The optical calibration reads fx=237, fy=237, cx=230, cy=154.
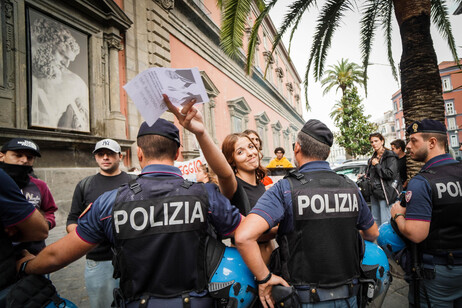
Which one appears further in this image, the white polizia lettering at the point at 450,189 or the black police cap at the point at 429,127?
the black police cap at the point at 429,127

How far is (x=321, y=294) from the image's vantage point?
1490 millimetres

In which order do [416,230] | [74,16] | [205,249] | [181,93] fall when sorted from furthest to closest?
[74,16]
[416,230]
[205,249]
[181,93]

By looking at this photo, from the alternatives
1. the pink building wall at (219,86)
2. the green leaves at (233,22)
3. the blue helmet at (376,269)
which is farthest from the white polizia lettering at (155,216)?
the pink building wall at (219,86)

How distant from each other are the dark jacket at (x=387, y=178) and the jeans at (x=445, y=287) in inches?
106

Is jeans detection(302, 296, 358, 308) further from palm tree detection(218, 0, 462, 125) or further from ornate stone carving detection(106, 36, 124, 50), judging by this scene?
ornate stone carving detection(106, 36, 124, 50)

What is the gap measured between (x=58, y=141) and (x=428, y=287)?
627cm

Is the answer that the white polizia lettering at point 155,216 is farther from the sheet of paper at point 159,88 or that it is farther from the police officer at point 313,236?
the sheet of paper at point 159,88

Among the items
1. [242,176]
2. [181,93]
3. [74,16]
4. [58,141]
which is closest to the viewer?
[181,93]

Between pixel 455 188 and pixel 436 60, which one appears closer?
pixel 455 188

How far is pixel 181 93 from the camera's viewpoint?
4.16ft

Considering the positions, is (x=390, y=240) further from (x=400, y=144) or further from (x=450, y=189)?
(x=400, y=144)

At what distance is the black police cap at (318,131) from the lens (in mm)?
1731

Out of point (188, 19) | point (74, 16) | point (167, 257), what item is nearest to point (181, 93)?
point (167, 257)

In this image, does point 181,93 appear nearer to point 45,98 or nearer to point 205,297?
point 205,297
